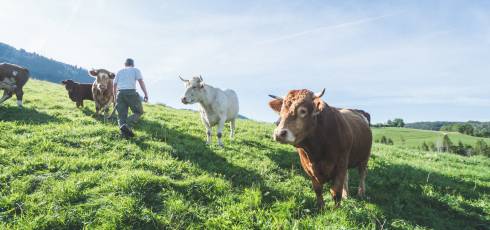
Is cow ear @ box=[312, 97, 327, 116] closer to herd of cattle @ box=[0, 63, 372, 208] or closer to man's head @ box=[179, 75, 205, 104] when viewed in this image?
herd of cattle @ box=[0, 63, 372, 208]

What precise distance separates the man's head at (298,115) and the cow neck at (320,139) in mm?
251

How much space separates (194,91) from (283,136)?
272 inches

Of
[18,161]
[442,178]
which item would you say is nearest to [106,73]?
[18,161]

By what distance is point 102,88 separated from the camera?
14.1 m

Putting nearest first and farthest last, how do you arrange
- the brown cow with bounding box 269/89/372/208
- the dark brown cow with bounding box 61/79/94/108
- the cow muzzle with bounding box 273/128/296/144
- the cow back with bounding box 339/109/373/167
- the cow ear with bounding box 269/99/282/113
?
the cow muzzle with bounding box 273/128/296/144 < the brown cow with bounding box 269/89/372/208 < the cow ear with bounding box 269/99/282/113 < the cow back with bounding box 339/109/373/167 < the dark brown cow with bounding box 61/79/94/108

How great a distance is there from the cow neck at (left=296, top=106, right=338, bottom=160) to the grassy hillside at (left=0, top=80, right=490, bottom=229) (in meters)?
1.03

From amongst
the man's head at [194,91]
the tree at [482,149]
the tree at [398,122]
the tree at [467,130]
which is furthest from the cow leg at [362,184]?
the tree at [398,122]

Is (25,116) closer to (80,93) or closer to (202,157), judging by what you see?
(80,93)

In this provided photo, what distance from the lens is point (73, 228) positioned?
17.4 ft

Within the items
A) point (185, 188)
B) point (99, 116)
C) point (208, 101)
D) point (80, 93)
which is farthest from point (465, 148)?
point (185, 188)

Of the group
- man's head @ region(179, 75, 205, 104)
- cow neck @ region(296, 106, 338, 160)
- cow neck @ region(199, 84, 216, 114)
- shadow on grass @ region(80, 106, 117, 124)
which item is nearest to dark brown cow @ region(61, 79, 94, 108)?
shadow on grass @ region(80, 106, 117, 124)

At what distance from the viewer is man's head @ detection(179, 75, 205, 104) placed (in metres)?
11.4

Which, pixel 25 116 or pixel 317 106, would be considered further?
pixel 25 116

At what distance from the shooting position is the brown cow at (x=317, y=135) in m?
5.47
